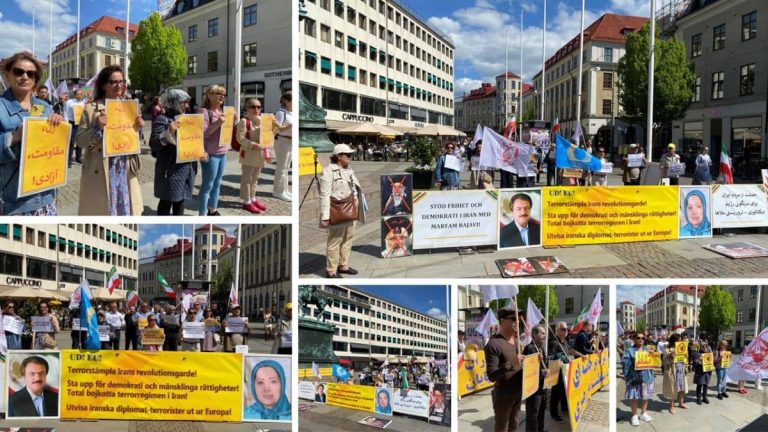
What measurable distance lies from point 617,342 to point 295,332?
134 inches

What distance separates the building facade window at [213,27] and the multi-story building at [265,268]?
→ 194 centimetres

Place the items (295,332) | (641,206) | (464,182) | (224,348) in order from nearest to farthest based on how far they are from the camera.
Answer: (295,332) → (224,348) → (641,206) → (464,182)

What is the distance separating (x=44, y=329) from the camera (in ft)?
20.0

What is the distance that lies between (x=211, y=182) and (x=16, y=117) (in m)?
1.59

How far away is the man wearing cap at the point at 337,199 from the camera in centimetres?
566

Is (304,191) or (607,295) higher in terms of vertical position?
(304,191)

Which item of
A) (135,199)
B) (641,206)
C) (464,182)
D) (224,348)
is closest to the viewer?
(135,199)

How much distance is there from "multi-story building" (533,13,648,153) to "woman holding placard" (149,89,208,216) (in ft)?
37.6

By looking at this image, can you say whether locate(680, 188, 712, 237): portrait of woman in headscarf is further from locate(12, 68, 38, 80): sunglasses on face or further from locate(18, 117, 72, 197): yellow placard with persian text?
locate(12, 68, 38, 80): sunglasses on face

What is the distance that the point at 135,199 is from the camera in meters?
4.83

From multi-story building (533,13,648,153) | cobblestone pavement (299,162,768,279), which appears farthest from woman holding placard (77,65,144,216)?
multi-story building (533,13,648,153)

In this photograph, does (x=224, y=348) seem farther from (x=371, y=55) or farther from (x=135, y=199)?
(x=371, y=55)

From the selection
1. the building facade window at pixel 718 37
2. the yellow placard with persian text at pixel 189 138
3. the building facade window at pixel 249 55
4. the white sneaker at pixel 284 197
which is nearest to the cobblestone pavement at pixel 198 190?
the white sneaker at pixel 284 197

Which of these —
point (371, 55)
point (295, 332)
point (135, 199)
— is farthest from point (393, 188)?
point (371, 55)
